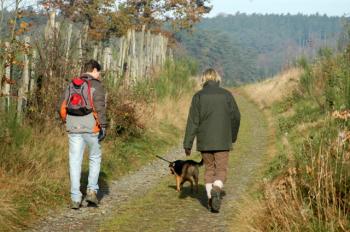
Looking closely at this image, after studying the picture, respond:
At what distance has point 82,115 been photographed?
22.3 ft

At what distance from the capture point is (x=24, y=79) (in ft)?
29.7

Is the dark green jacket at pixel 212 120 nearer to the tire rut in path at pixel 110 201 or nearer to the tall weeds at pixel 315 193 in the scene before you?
the tall weeds at pixel 315 193

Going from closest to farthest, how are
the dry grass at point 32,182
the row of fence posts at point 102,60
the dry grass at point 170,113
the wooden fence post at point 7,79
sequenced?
the dry grass at point 32,182 → the wooden fence post at point 7,79 → the row of fence posts at point 102,60 → the dry grass at point 170,113

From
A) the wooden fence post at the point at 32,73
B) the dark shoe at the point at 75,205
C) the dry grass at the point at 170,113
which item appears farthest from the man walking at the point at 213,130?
the dry grass at the point at 170,113

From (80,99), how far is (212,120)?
1.71 m

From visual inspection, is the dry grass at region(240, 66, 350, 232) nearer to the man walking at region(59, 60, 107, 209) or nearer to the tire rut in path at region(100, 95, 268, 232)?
the tire rut in path at region(100, 95, 268, 232)

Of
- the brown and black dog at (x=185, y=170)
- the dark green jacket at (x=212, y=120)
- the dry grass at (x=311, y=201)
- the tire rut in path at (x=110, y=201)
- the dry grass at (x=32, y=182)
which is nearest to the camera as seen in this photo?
the dry grass at (x=311, y=201)

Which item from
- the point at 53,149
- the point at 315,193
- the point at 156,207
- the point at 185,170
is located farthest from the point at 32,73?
the point at 315,193

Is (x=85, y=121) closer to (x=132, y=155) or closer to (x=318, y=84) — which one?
(x=132, y=155)

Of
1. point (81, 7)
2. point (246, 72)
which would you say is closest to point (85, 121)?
point (81, 7)

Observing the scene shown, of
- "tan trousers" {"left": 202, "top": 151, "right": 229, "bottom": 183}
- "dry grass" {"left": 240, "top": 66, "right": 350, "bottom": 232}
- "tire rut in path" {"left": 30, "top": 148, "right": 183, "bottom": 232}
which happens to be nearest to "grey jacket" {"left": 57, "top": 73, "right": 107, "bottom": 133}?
"tire rut in path" {"left": 30, "top": 148, "right": 183, "bottom": 232}

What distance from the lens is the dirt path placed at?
6246 millimetres

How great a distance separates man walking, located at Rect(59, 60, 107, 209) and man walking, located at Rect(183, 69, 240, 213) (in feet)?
3.87

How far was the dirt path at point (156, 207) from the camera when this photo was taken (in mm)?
6246
